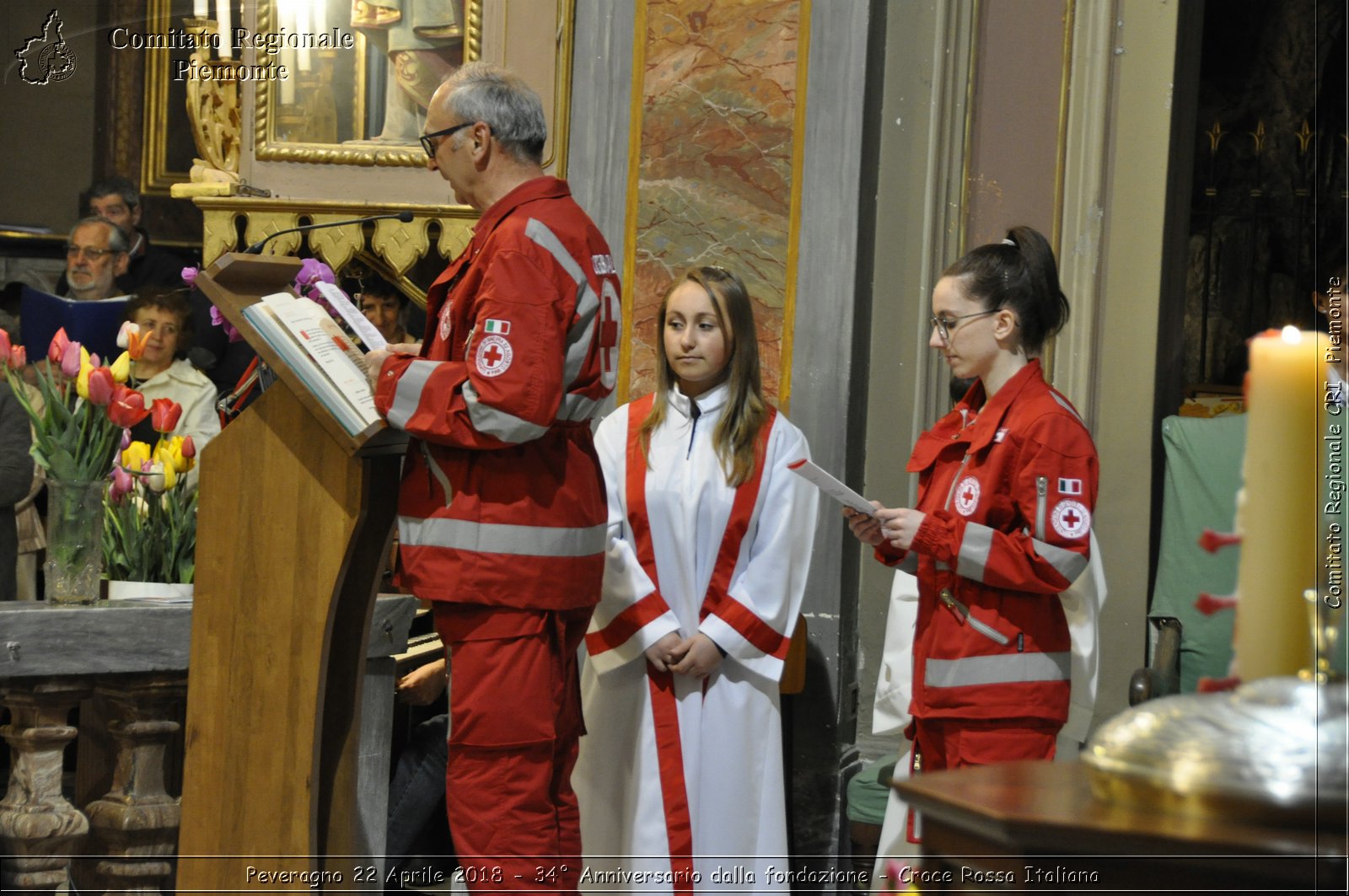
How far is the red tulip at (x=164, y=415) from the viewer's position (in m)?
3.19

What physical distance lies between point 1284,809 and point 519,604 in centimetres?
186

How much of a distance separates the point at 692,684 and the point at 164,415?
4.29 feet

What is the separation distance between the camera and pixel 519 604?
2.67 m

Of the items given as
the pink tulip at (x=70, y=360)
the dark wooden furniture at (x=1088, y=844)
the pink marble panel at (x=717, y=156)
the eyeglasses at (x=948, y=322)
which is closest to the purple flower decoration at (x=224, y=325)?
the pink tulip at (x=70, y=360)

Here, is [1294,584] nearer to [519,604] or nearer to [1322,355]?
[1322,355]

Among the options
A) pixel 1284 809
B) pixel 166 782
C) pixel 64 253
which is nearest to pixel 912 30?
pixel 166 782

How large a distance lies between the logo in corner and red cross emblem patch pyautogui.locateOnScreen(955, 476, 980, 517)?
5.70 meters

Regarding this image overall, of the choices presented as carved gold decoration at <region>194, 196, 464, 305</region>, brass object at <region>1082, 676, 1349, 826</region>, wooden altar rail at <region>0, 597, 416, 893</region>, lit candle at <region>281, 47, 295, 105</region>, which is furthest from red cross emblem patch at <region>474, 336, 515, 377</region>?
lit candle at <region>281, 47, 295, 105</region>

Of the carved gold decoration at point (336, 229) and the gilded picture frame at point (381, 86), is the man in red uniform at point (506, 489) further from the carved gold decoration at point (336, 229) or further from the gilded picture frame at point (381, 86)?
the carved gold decoration at point (336, 229)

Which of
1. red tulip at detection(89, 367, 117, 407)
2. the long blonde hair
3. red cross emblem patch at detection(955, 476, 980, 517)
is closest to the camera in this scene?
red cross emblem patch at detection(955, 476, 980, 517)

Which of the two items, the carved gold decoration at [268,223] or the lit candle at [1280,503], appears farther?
the carved gold decoration at [268,223]

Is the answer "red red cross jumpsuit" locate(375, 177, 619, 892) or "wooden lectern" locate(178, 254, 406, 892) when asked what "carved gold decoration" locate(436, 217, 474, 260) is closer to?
"red red cross jumpsuit" locate(375, 177, 619, 892)

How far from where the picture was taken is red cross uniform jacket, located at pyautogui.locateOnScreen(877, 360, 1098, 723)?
2.69m

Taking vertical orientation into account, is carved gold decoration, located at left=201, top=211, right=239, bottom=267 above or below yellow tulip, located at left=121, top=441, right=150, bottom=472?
above
